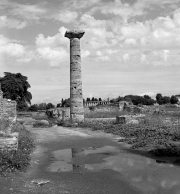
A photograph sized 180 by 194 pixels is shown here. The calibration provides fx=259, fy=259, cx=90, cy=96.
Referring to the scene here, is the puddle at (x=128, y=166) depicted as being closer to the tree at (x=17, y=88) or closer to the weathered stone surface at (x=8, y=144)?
the weathered stone surface at (x=8, y=144)

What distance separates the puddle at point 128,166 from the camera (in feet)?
18.6

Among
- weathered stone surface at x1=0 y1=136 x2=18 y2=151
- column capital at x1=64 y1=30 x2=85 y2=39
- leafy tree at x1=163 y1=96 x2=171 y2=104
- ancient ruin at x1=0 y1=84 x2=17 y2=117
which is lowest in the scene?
weathered stone surface at x1=0 y1=136 x2=18 y2=151

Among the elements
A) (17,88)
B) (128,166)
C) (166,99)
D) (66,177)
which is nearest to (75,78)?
(128,166)

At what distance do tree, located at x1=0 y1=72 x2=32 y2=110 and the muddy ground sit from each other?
35591mm

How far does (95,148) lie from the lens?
33.8 feet

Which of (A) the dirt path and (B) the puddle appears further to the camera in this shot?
(B) the puddle

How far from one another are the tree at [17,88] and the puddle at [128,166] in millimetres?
35501

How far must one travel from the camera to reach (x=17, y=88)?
4356 centimetres

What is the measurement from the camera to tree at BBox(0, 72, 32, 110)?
43.0m

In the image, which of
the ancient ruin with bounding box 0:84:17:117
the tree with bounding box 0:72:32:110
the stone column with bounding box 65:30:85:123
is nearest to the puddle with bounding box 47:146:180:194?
the ancient ruin with bounding box 0:84:17:117

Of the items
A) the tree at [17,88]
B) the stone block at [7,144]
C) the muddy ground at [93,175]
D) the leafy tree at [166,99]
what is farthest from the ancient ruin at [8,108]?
the leafy tree at [166,99]

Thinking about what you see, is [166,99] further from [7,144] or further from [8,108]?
[7,144]

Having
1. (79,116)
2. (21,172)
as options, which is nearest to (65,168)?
(21,172)

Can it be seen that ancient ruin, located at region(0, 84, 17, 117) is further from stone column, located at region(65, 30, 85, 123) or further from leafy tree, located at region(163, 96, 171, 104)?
leafy tree, located at region(163, 96, 171, 104)
